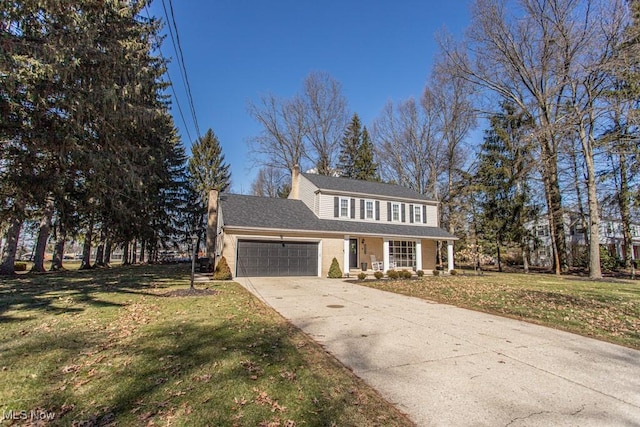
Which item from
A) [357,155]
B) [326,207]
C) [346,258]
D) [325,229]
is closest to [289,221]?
[325,229]

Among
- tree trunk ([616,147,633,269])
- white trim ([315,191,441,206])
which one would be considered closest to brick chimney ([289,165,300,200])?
white trim ([315,191,441,206])

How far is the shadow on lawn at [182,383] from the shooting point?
2.87 m

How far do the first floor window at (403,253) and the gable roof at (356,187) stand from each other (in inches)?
133

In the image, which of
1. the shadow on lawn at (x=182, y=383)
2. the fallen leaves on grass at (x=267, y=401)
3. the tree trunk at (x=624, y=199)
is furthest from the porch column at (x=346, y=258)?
the tree trunk at (x=624, y=199)

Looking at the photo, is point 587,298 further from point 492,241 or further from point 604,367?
point 492,241

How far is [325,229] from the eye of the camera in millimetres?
18203

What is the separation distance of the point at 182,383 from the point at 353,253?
1789 cm

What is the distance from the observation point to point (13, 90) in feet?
24.7

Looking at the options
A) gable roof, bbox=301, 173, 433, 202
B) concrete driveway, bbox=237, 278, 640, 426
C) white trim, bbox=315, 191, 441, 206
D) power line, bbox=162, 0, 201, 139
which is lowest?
concrete driveway, bbox=237, 278, 640, 426

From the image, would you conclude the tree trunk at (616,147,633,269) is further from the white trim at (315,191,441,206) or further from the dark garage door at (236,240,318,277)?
the dark garage door at (236,240,318,277)

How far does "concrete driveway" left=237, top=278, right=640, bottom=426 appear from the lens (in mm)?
3062

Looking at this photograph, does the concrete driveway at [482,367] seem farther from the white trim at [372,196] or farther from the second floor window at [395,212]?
the second floor window at [395,212]

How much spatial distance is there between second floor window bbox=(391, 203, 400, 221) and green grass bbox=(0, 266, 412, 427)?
1677 centimetres

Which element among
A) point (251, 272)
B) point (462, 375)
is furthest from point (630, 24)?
point (251, 272)
